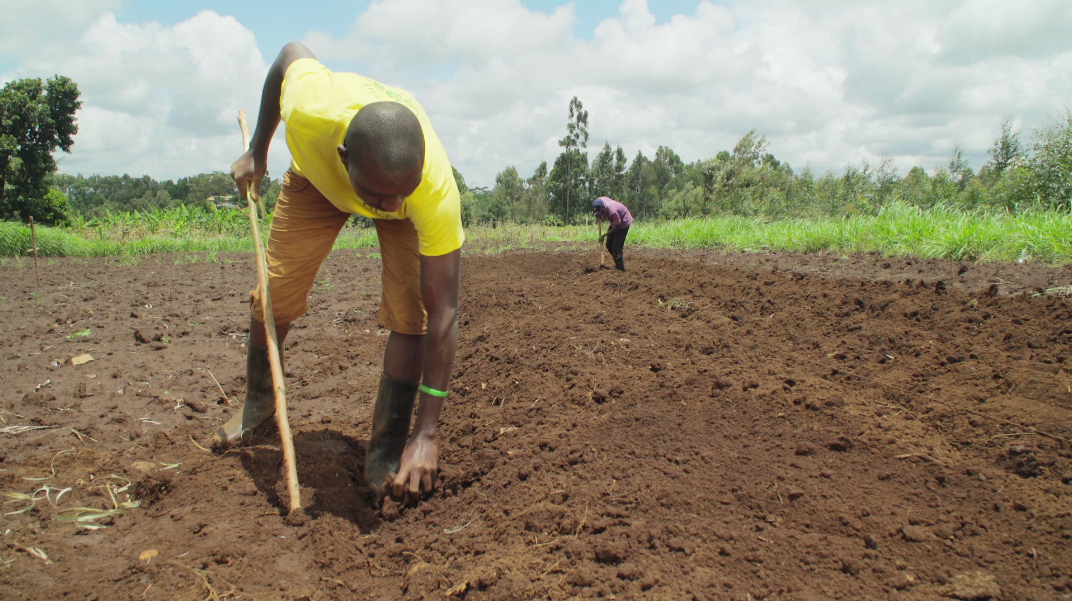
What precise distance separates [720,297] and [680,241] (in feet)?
26.7

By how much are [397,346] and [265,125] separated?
1.24 meters

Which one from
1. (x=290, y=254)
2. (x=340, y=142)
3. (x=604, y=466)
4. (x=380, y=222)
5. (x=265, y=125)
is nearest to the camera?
(x=340, y=142)

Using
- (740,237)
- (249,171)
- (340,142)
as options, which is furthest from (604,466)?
(740,237)

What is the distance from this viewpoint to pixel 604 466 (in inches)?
86.1

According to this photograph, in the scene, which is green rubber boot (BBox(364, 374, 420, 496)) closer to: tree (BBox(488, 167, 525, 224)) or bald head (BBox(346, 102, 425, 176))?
bald head (BBox(346, 102, 425, 176))

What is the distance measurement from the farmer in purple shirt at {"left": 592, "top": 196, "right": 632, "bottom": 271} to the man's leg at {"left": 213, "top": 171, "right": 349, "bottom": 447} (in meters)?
6.46

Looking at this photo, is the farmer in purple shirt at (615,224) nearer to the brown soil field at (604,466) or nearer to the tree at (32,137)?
the brown soil field at (604,466)

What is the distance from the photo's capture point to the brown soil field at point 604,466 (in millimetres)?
1636

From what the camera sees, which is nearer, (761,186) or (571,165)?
(761,186)

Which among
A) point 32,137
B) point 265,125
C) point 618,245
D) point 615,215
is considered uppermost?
Answer: point 32,137

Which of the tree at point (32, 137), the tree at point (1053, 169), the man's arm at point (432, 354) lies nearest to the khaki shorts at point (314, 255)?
the man's arm at point (432, 354)

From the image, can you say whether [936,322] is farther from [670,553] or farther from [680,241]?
[680,241]

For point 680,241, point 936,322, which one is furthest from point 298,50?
point 680,241

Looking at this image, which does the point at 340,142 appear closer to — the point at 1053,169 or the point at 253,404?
the point at 253,404
